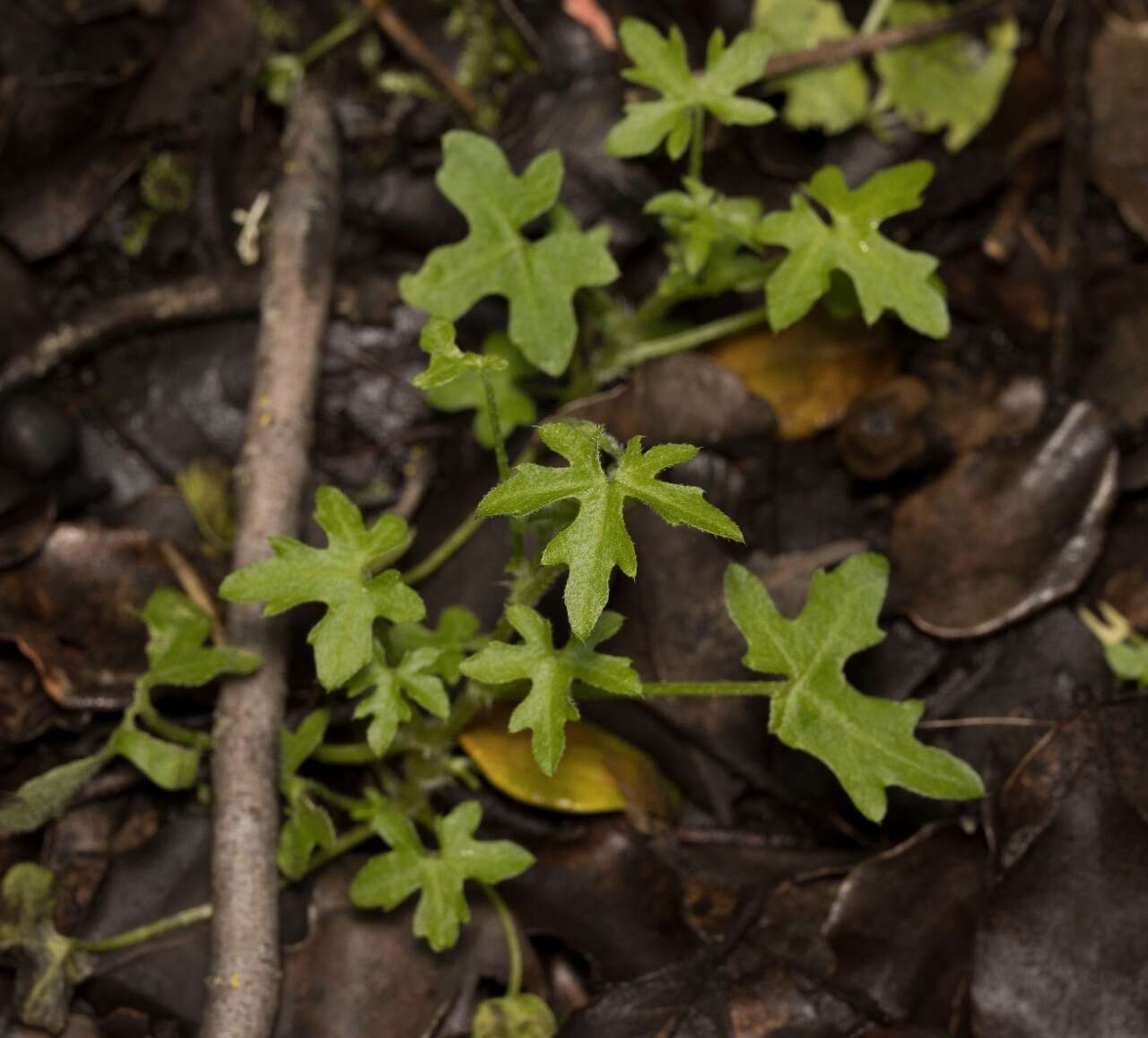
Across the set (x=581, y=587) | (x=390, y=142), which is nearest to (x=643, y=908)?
(x=581, y=587)

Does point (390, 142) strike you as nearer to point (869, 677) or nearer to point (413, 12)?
point (413, 12)

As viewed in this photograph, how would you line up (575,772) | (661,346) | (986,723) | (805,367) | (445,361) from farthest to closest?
(805,367) → (661,346) → (986,723) → (575,772) → (445,361)

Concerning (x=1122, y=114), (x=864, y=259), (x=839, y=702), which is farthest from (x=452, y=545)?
(x=1122, y=114)

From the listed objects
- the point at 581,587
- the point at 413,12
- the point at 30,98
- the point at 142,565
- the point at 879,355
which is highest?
the point at 30,98

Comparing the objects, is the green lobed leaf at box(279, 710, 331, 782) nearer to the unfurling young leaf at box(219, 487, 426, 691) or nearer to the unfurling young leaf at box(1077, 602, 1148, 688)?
the unfurling young leaf at box(219, 487, 426, 691)

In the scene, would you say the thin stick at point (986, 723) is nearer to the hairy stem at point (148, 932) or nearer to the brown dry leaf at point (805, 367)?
the brown dry leaf at point (805, 367)

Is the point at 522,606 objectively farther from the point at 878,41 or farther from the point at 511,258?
the point at 878,41
